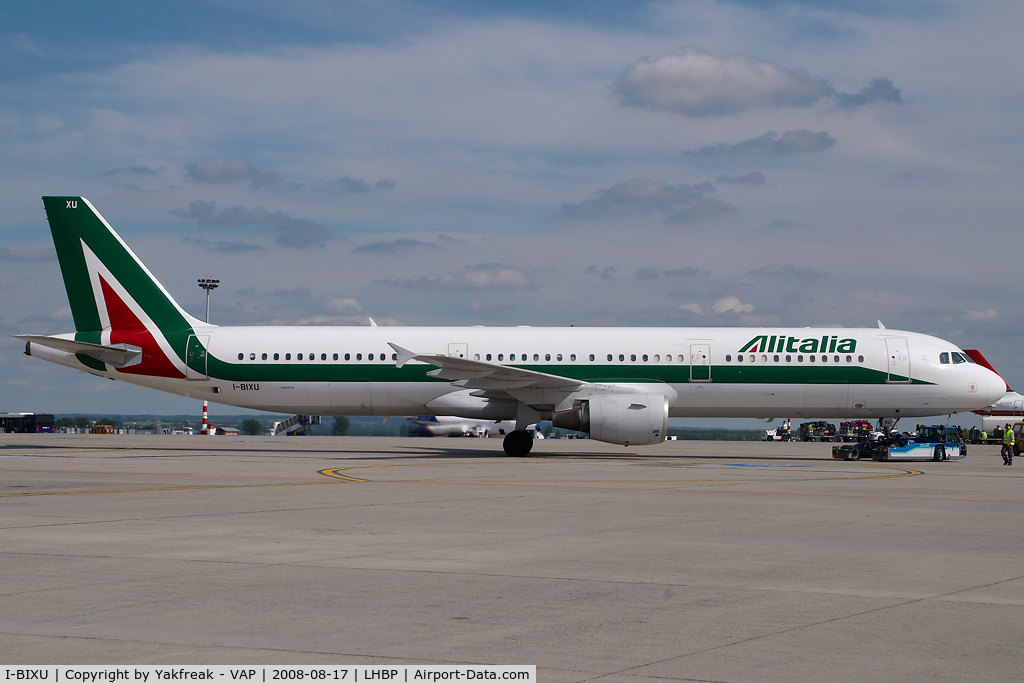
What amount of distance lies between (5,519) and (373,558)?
631 cm

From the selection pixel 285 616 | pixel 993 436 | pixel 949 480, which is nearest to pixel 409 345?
pixel 949 480

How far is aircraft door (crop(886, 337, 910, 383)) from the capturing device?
34.7 meters

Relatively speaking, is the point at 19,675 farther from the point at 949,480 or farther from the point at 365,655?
the point at 949,480

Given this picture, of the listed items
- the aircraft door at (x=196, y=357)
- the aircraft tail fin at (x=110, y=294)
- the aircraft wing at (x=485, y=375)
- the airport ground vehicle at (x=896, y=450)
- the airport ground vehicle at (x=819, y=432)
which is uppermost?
the aircraft tail fin at (x=110, y=294)

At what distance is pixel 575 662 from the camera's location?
6.54 meters

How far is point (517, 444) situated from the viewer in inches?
1353

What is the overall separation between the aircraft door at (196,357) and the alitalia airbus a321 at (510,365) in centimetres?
5

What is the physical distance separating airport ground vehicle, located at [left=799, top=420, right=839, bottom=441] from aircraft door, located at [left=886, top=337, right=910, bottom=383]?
32998 millimetres

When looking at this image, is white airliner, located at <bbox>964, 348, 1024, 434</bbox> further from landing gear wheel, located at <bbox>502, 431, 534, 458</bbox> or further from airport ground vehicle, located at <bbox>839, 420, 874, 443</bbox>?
landing gear wheel, located at <bbox>502, 431, 534, 458</bbox>

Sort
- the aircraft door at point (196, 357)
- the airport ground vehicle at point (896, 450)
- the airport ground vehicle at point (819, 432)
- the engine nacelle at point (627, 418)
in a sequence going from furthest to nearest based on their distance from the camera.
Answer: the airport ground vehicle at point (819, 432) → the airport ground vehicle at point (896, 450) → the aircraft door at point (196, 357) → the engine nacelle at point (627, 418)

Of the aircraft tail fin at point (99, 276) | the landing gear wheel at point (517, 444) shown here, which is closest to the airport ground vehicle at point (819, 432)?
the landing gear wheel at point (517, 444)

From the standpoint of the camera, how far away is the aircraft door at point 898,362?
1364 inches

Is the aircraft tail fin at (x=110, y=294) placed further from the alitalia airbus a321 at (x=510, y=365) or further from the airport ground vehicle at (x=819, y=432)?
the airport ground vehicle at (x=819, y=432)

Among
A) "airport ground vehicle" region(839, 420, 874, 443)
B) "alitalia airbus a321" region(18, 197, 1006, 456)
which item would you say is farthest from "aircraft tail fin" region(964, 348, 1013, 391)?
"airport ground vehicle" region(839, 420, 874, 443)
